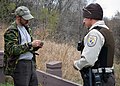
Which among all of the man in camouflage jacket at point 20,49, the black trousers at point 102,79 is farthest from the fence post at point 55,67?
the black trousers at point 102,79

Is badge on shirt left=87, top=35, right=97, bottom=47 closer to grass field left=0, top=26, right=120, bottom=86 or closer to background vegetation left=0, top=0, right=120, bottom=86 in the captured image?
background vegetation left=0, top=0, right=120, bottom=86

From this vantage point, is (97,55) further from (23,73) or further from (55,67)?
(55,67)

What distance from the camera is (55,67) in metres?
5.52

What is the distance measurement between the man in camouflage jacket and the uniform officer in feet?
3.60

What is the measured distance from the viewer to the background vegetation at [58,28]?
8.91 m

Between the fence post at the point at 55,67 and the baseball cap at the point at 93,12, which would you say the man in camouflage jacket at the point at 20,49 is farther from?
the baseball cap at the point at 93,12

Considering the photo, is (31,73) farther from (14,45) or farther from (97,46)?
(97,46)

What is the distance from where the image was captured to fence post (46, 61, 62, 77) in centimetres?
545

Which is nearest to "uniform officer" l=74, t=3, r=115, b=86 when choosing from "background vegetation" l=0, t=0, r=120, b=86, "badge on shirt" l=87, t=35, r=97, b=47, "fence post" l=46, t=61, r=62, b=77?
"badge on shirt" l=87, t=35, r=97, b=47

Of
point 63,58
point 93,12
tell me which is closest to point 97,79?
point 93,12

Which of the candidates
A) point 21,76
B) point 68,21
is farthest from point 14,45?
point 68,21

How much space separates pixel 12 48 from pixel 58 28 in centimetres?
2033

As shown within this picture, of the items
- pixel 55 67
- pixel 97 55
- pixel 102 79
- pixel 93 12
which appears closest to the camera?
pixel 97 55

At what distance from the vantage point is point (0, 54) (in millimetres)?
6930
